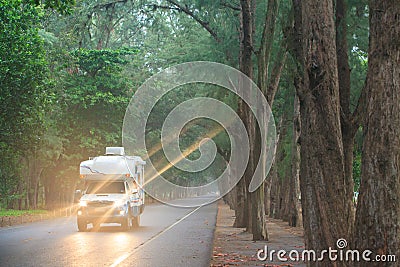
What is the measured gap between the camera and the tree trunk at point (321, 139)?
30.9 feet

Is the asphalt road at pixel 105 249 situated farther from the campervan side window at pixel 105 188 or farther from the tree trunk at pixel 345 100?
the tree trunk at pixel 345 100

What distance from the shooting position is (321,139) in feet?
31.1

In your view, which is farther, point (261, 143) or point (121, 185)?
point (121, 185)

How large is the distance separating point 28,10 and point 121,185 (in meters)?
8.21

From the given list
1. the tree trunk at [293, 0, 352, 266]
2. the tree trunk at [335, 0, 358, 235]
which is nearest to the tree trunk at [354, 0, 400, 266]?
the tree trunk at [293, 0, 352, 266]

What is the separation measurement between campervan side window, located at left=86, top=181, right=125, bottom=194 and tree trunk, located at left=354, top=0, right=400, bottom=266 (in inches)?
791

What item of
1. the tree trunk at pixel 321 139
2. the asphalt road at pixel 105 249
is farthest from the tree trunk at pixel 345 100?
the asphalt road at pixel 105 249

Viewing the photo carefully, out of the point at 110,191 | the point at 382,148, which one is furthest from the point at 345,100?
the point at 110,191

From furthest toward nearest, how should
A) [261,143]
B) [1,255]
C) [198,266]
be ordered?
[261,143] < [1,255] < [198,266]

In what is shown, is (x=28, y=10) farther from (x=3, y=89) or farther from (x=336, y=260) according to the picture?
(x=336, y=260)

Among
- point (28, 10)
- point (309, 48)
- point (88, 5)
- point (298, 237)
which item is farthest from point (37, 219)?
point (309, 48)

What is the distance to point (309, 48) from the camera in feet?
31.8

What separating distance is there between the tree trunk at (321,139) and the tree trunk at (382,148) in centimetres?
136

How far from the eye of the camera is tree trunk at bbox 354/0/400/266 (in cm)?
777
